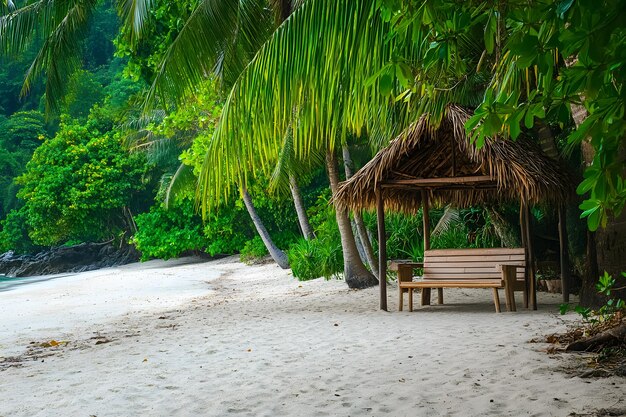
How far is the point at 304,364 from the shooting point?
5.69m

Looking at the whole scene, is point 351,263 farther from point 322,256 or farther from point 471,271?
point 471,271

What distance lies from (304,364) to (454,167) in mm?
3897

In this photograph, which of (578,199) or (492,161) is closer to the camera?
(492,161)

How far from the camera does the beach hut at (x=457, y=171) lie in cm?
791

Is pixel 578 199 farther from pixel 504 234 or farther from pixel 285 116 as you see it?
pixel 285 116

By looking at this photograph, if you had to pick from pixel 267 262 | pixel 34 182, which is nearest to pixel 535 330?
pixel 267 262

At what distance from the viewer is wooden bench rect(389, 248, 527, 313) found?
815 cm

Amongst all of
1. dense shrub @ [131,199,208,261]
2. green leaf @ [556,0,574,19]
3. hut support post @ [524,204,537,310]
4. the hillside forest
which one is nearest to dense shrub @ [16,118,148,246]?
dense shrub @ [131,199,208,261]

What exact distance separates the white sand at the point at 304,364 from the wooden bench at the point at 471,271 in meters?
0.34

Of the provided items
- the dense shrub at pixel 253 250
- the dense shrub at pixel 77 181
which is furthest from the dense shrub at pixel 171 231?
the dense shrub at pixel 77 181

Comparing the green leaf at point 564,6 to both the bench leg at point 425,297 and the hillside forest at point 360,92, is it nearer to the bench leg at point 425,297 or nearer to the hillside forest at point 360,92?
the hillside forest at point 360,92

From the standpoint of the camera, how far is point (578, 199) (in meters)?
8.58

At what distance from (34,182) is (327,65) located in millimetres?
30296

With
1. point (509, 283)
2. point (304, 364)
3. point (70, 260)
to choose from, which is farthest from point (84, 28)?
point (70, 260)
